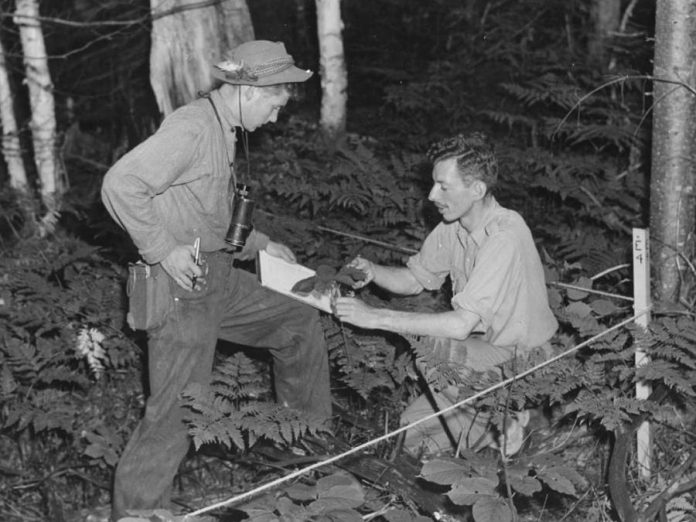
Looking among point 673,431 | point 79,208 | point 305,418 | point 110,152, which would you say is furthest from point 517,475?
point 110,152

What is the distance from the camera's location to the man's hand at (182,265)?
3.70 m

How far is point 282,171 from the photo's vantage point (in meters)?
7.61

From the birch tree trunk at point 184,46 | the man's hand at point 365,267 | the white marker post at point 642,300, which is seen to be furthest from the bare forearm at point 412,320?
the birch tree trunk at point 184,46

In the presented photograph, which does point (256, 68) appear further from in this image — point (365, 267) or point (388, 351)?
point (388, 351)

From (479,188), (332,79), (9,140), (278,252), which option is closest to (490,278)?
(479,188)

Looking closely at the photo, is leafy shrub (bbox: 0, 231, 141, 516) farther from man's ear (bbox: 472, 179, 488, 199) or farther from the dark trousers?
man's ear (bbox: 472, 179, 488, 199)

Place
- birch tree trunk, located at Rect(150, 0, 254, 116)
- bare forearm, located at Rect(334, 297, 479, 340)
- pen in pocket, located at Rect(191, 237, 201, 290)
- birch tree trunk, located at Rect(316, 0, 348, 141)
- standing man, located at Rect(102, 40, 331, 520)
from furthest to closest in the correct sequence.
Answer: birch tree trunk, located at Rect(316, 0, 348, 141), birch tree trunk, located at Rect(150, 0, 254, 116), bare forearm, located at Rect(334, 297, 479, 340), pen in pocket, located at Rect(191, 237, 201, 290), standing man, located at Rect(102, 40, 331, 520)

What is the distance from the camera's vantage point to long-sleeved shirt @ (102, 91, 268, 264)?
3.50 metres

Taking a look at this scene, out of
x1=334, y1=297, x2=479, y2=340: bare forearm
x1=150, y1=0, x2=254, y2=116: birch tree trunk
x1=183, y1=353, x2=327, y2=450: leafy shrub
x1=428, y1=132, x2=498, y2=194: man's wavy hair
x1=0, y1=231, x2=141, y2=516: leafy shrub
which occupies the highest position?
x1=150, y1=0, x2=254, y2=116: birch tree trunk

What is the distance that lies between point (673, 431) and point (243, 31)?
15.5ft

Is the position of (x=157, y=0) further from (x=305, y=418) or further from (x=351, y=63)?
(x=351, y=63)

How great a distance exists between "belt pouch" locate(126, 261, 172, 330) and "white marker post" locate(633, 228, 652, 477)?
239 cm

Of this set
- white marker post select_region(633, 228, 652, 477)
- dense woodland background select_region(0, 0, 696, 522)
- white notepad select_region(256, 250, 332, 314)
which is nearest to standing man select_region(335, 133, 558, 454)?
white notepad select_region(256, 250, 332, 314)

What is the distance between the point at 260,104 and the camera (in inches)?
153
